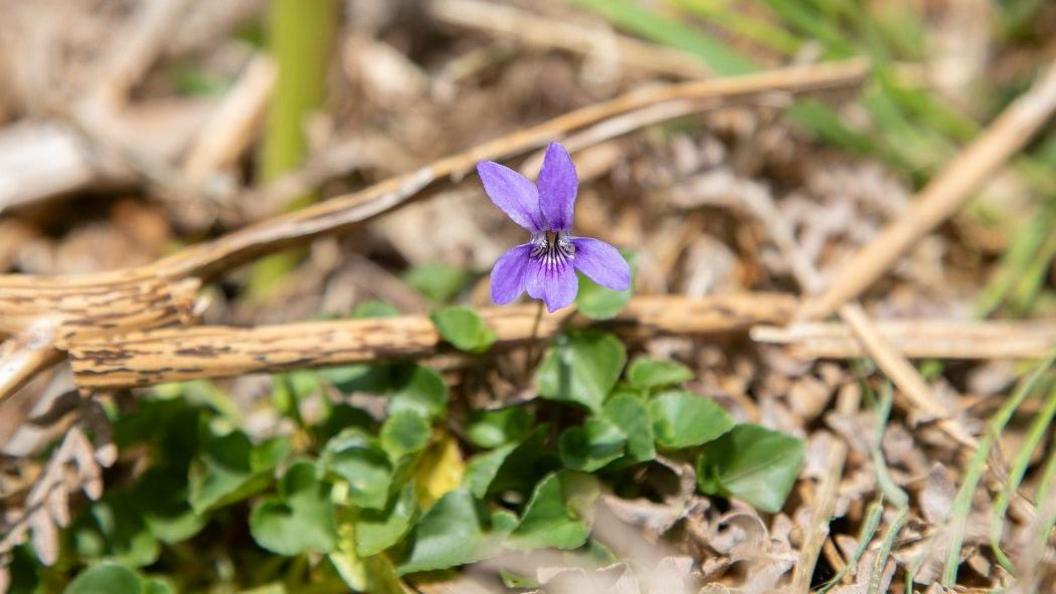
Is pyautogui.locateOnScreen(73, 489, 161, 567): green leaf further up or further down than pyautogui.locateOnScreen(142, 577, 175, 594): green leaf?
further up

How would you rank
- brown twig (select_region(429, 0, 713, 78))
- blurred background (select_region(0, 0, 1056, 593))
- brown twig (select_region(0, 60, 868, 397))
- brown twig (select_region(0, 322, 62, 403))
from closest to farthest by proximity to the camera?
brown twig (select_region(0, 322, 62, 403))
brown twig (select_region(0, 60, 868, 397))
blurred background (select_region(0, 0, 1056, 593))
brown twig (select_region(429, 0, 713, 78))

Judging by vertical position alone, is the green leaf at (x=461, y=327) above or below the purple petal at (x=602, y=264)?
above

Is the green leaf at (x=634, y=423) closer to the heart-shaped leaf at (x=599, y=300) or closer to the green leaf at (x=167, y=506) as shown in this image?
the heart-shaped leaf at (x=599, y=300)

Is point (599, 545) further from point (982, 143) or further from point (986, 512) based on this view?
point (982, 143)

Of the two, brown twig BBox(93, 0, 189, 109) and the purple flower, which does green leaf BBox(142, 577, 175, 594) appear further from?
brown twig BBox(93, 0, 189, 109)

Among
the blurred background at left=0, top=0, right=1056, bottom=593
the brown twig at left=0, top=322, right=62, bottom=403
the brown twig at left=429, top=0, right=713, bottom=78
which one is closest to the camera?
the brown twig at left=0, top=322, right=62, bottom=403

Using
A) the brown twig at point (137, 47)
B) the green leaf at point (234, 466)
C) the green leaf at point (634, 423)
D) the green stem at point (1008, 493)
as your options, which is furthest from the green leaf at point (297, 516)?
the brown twig at point (137, 47)

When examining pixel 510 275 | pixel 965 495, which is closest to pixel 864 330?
pixel 965 495

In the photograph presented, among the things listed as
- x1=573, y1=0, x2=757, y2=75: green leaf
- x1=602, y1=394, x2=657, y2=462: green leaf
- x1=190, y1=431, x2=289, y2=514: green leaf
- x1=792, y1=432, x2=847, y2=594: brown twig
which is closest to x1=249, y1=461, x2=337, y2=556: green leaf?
x1=190, y1=431, x2=289, y2=514: green leaf
